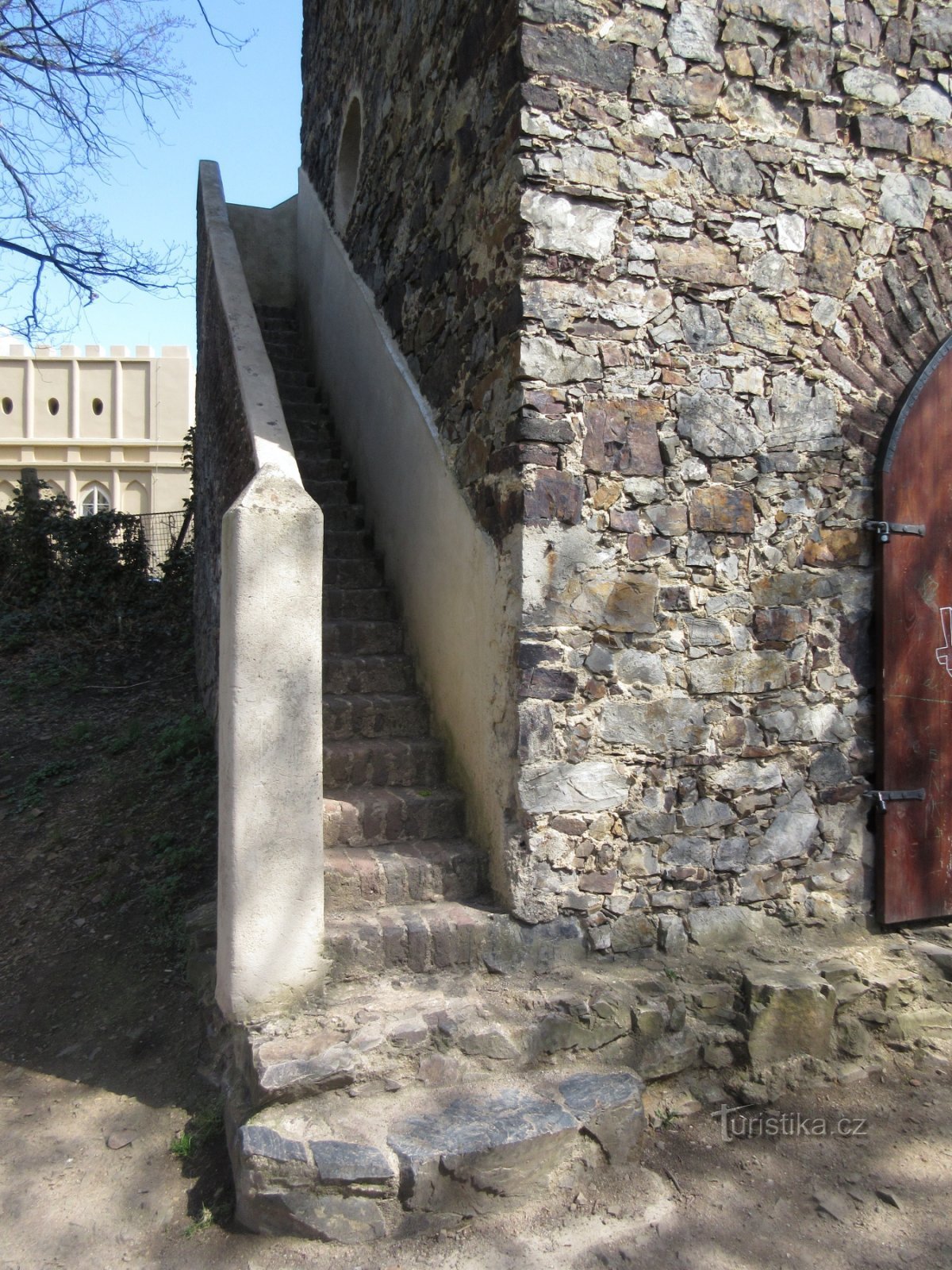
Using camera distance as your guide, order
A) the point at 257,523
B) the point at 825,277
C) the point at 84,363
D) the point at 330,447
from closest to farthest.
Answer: the point at 257,523 < the point at 825,277 < the point at 330,447 < the point at 84,363

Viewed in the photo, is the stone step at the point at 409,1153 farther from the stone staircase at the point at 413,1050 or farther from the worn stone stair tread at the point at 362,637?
the worn stone stair tread at the point at 362,637

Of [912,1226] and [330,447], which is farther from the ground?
[330,447]

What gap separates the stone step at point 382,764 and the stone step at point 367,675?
0.47m

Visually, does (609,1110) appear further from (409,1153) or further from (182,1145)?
(182,1145)

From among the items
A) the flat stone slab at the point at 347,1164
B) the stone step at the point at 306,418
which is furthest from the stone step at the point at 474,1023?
→ the stone step at the point at 306,418

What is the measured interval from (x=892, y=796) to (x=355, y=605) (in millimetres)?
2820

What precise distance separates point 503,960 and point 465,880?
1.17 feet

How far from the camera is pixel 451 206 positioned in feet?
13.5

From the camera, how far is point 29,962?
4.18 meters

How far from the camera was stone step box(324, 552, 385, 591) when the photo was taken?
519 cm

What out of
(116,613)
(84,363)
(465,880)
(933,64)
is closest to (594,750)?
(465,880)

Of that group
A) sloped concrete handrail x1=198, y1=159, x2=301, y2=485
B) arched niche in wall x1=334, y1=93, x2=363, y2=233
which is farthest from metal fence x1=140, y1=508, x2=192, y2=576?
arched niche in wall x1=334, y1=93, x2=363, y2=233

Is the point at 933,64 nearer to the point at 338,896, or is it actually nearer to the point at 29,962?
the point at 338,896

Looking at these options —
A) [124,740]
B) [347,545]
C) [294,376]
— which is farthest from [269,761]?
[294,376]
